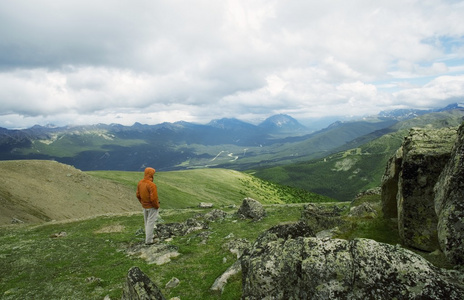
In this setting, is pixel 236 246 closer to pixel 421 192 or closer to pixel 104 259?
pixel 104 259

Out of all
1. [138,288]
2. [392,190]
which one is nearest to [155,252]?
[138,288]

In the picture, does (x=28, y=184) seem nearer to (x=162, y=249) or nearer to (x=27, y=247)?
(x=27, y=247)

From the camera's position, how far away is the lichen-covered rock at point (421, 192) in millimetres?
14242

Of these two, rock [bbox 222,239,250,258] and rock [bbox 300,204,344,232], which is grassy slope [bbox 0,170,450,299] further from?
rock [bbox 300,204,344,232]

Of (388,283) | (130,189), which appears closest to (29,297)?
(388,283)

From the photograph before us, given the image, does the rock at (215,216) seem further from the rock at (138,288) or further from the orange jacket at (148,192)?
the rock at (138,288)

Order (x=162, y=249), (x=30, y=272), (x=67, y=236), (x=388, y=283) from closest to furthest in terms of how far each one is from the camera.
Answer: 1. (x=388, y=283)
2. (x=30, y=272)
3. (x=162, y=249)
4. (x=67, y=236)

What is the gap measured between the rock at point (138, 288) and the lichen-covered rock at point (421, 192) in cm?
1491

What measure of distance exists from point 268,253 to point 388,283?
18.1 ft

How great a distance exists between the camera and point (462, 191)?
436 inches

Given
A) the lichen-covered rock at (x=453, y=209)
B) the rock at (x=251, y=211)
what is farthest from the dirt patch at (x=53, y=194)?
the lichen-covered rock at (x=453, y=209)

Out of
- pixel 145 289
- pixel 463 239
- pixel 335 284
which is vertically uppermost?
pixel 463 239

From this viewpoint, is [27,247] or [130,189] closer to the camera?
[27,247]

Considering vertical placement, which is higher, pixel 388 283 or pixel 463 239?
pixel 463 239
